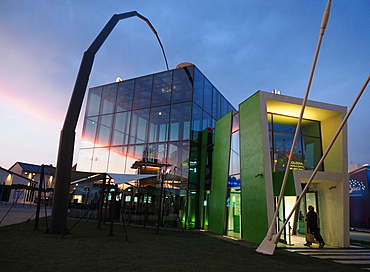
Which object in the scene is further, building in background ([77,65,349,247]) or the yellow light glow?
the yellow light glow

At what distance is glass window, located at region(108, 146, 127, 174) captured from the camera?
61.4 ft

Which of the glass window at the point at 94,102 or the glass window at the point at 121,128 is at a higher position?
the glass window at the point at 94,102

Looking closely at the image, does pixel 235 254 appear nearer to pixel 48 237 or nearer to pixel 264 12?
pixel 48 237

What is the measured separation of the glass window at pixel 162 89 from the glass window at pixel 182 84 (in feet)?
1.37

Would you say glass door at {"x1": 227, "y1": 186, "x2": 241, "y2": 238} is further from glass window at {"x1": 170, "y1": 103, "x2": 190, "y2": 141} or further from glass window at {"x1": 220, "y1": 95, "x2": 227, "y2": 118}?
glass window at {"x1": 220, "y1": 95, "x2": 227, "y2": 118}

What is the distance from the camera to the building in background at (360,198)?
22.0 metres

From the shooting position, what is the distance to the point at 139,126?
742 inches

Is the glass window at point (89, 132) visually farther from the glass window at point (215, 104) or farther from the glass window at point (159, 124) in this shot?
the glass window at point (215, 104)

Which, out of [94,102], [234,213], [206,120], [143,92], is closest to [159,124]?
[143,92]

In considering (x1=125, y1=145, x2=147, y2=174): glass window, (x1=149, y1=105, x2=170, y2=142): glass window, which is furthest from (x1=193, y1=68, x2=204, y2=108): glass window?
(x1=125, y1=145, x2=147, y2=174): glass window

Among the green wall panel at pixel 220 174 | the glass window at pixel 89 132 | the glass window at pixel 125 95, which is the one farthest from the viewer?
the glass window at pixel 89 132

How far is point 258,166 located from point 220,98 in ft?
36.8

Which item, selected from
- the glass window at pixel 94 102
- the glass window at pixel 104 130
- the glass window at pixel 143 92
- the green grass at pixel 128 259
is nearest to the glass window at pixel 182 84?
the glass window at pixel 143 92

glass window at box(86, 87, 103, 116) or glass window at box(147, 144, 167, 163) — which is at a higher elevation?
glass window at box(86, 87, 103, 116)
